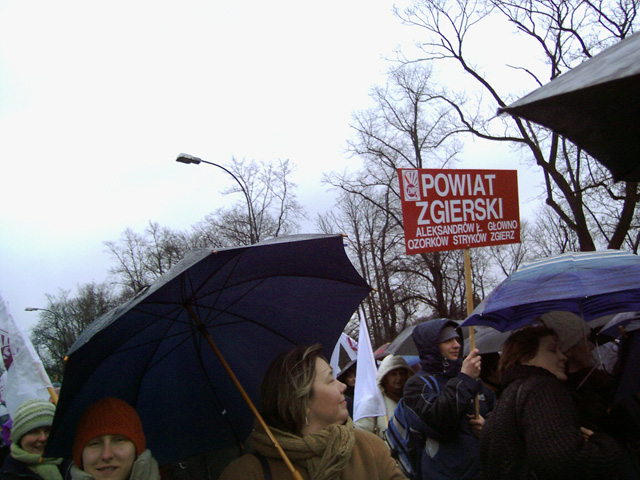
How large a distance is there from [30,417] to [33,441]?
0.15 m

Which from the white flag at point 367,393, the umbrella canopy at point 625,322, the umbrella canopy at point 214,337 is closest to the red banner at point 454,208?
the umbrella canopy at point 625,322

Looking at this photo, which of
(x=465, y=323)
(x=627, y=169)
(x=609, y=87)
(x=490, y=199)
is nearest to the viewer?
(x=609, y=87)

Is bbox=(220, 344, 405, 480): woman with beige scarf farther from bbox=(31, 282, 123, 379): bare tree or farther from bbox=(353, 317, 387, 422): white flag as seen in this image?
bbox=(31, 282, 123, 379): bare tree

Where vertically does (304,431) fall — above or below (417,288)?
above

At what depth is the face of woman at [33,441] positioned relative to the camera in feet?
11.0

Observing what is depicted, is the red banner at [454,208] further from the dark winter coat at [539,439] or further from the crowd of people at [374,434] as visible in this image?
the dark winter coat at [539,439]

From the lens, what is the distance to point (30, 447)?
11.0 ft

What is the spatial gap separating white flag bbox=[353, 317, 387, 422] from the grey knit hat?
2.84m

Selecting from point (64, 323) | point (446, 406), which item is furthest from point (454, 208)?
point (64, 323)

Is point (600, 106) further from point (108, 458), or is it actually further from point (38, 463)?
point (38, 463)

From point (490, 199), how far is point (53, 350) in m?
59.9

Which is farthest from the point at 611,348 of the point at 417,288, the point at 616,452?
the point at 417,288

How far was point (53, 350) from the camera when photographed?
56031 millimetres

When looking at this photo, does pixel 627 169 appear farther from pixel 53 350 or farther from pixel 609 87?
pixel 53 350
